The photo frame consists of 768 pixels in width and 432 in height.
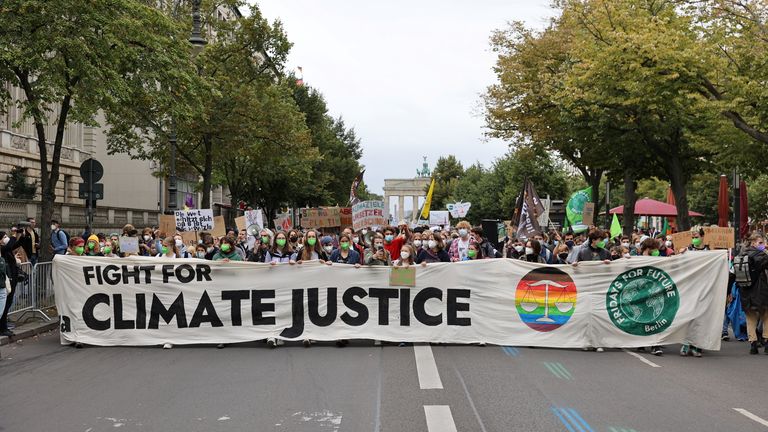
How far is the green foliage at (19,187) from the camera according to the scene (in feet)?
112

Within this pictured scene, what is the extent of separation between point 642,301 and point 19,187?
2863 cm

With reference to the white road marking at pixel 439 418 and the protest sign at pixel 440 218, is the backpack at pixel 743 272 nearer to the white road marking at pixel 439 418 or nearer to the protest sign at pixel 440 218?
the white road marking at pixel 439 418

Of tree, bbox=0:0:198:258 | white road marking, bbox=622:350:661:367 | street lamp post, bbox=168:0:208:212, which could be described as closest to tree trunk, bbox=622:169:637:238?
street lamp post, bbox=168:0:208:212

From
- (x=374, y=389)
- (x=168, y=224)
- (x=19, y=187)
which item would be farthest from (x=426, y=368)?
(x=19, y=187)

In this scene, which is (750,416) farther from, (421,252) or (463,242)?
(463,242)

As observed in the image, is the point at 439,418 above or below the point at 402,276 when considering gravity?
below

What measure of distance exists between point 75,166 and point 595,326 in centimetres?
3721

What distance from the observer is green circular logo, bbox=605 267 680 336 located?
1180 cm

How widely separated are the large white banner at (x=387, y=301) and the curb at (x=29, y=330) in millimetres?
881

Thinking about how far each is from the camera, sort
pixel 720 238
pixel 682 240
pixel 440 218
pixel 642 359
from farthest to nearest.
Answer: pixel 440 218
pixel 682 240
pixel 720 238
pixel 642 359

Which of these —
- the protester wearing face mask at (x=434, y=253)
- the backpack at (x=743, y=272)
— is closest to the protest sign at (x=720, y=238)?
the backpack at (x=743, y=272)

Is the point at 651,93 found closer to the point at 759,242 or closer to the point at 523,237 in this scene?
the point at 523,237

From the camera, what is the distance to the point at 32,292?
14602 millimetres

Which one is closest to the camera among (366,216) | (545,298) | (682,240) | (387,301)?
(545,298)
